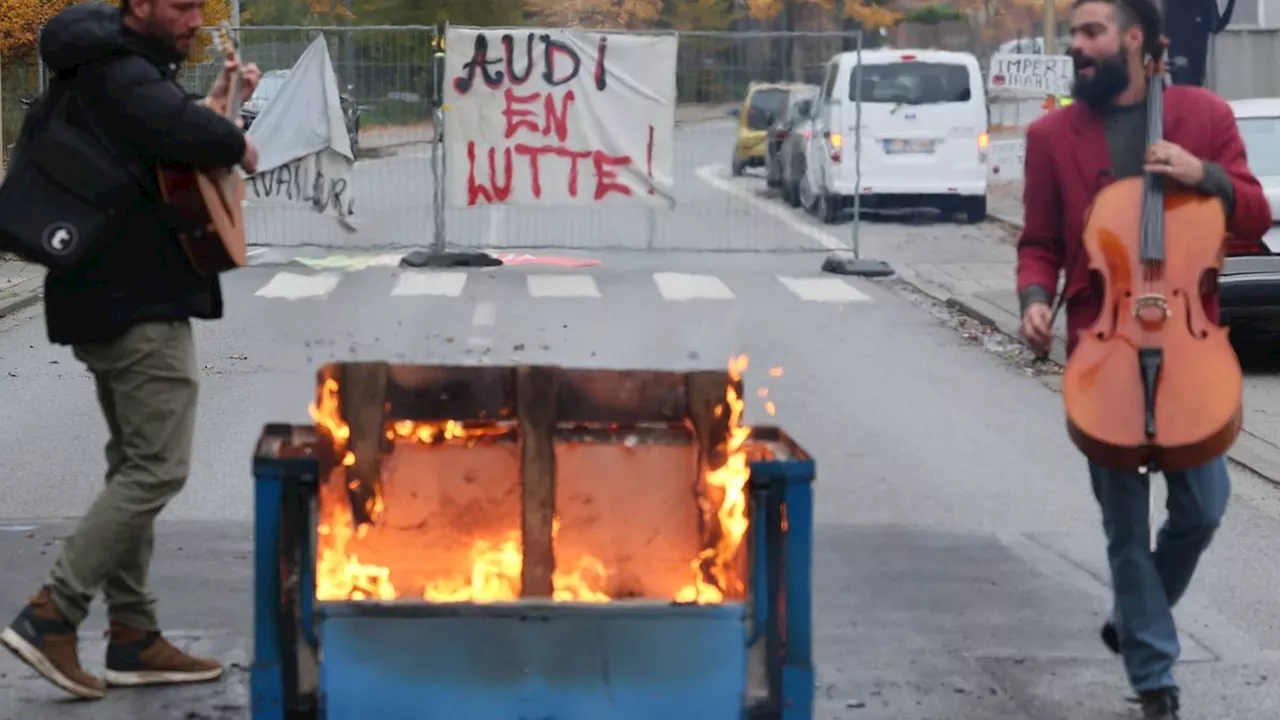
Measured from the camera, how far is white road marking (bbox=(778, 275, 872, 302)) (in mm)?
16625

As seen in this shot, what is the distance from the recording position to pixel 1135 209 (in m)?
4.99

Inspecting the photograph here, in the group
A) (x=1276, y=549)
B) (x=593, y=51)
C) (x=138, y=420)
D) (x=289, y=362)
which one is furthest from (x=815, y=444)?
(x=593, y=51)

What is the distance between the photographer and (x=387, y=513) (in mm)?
4516

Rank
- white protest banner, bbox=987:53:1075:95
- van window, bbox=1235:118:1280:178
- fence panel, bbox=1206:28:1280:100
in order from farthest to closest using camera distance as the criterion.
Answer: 1. fence panel, bbox=1206:28:1280:100
2. white protest banner, bbox=987:53:1075:95
3. van window, bbox=1235:118:1280:178

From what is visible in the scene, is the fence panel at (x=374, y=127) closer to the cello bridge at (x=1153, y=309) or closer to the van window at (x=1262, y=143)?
the van window at (x=1262, y=143)

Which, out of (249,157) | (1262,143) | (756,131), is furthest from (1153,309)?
(756,131)

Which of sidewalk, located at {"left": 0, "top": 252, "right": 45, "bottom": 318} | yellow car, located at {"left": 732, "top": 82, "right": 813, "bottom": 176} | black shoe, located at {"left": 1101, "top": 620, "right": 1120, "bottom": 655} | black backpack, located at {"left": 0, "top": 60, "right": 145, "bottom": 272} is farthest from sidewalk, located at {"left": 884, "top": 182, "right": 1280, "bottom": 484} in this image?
sidewalk, located at {"left": 0, "top": 252, "right": 45, "bottom": 318}

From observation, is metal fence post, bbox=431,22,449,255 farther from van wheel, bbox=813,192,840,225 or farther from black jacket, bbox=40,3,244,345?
black jacket, bbox=40,3,244,345

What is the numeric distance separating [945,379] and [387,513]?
8.21m

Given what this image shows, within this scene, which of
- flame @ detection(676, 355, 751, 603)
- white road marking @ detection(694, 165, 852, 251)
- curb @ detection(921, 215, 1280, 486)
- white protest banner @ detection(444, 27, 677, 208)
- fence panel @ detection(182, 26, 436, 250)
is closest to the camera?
flame @ detection(676, 355, 751, 603)

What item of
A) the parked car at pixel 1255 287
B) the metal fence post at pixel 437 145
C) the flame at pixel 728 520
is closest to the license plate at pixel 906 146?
the metal fence post at pixel 437 145

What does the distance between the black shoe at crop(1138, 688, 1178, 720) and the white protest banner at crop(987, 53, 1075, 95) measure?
15.9m

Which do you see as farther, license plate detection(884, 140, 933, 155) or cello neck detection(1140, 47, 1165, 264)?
license plate detection(884, 140, 933, 155)

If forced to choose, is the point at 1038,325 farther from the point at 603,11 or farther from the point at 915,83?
the point at 603,11
